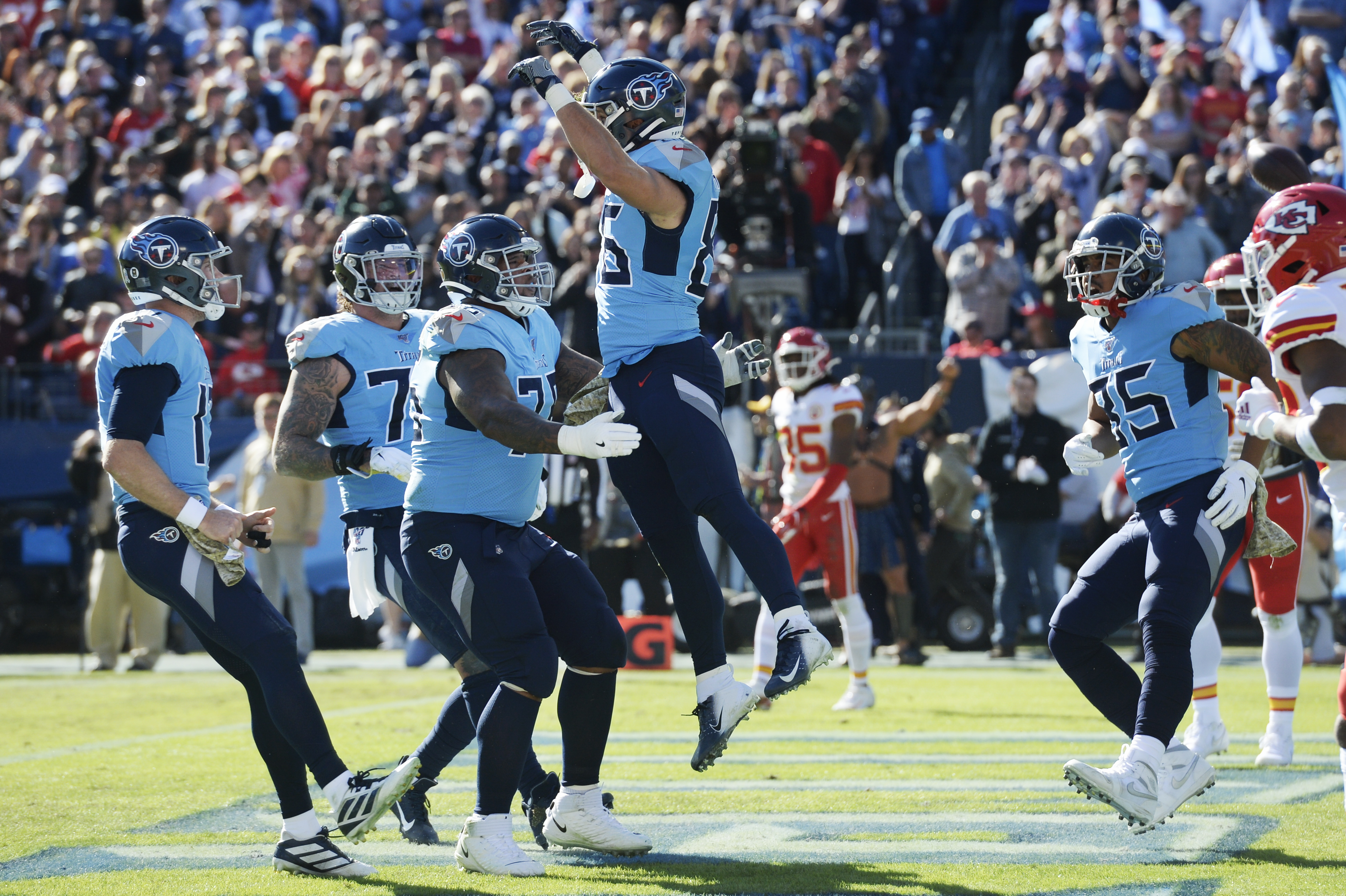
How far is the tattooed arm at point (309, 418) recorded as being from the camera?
555 cm

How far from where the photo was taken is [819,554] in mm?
9547

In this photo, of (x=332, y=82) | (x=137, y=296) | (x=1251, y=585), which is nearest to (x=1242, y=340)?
(x=137, y=296)

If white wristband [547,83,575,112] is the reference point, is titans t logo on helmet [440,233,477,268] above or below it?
below

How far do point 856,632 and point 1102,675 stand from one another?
Result: 416 cm

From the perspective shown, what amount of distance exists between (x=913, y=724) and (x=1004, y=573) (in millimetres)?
3880

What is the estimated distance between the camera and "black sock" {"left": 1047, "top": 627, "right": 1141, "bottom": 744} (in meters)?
5.41

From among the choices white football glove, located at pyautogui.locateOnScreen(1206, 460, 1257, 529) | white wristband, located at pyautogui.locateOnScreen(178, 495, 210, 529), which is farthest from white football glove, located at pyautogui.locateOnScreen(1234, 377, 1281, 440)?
white wristband, located at pyautogui.locateOnScreen(178, 495, 210, 529)

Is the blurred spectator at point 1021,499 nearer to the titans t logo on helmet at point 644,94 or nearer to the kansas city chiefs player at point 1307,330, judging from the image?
the kansas city chiefs player at point 1307,330

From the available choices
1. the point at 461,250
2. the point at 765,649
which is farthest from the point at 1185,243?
the point at 461,250

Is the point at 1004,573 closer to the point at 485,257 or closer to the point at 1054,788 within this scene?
the point at 1054,788

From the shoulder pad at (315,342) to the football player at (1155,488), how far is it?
265cm

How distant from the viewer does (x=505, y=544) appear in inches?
200

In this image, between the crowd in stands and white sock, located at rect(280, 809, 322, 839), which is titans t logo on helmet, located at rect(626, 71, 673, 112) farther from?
the crowd in stands

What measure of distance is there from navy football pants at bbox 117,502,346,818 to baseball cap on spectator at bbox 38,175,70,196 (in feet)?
37.9
